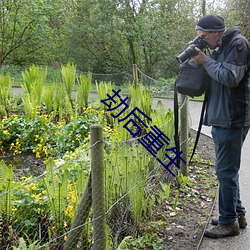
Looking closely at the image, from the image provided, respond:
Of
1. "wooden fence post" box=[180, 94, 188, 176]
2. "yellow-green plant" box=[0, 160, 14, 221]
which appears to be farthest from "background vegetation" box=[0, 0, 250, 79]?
"yellow-green plant" box=[0, 160, 14, 221]

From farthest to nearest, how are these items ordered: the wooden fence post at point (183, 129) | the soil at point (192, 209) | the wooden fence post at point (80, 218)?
the wooden fence post at point (183, 129), the soil at point (192, 209), the wooden fence post at point (80, 218)

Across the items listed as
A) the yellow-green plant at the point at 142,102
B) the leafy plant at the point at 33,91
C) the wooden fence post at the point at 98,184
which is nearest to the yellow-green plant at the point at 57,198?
the wooden fence post at the point at 98,184

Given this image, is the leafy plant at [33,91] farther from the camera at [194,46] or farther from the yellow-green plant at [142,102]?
the camera at [194,46]

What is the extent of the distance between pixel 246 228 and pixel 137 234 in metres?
1.05

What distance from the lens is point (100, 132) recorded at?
2.40 metres

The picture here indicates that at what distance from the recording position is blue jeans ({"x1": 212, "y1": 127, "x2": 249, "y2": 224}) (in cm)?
304

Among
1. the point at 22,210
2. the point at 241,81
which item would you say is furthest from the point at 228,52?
the point at 22,210

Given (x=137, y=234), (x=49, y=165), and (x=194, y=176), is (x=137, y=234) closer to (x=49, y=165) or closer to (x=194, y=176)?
(x=49, y=165)

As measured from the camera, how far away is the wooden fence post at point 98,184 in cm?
238

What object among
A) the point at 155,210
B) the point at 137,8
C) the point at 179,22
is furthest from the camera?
the point at 179,22

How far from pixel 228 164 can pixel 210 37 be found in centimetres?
105

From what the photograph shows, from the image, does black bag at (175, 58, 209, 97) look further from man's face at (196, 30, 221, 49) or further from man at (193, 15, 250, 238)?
man's face at (196, 30, 221, 49)

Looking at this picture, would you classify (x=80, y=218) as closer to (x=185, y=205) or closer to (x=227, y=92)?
(x=227, y=92)

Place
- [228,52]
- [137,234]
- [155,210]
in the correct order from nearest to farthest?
[228,52]
[137,234]
[155,210]
